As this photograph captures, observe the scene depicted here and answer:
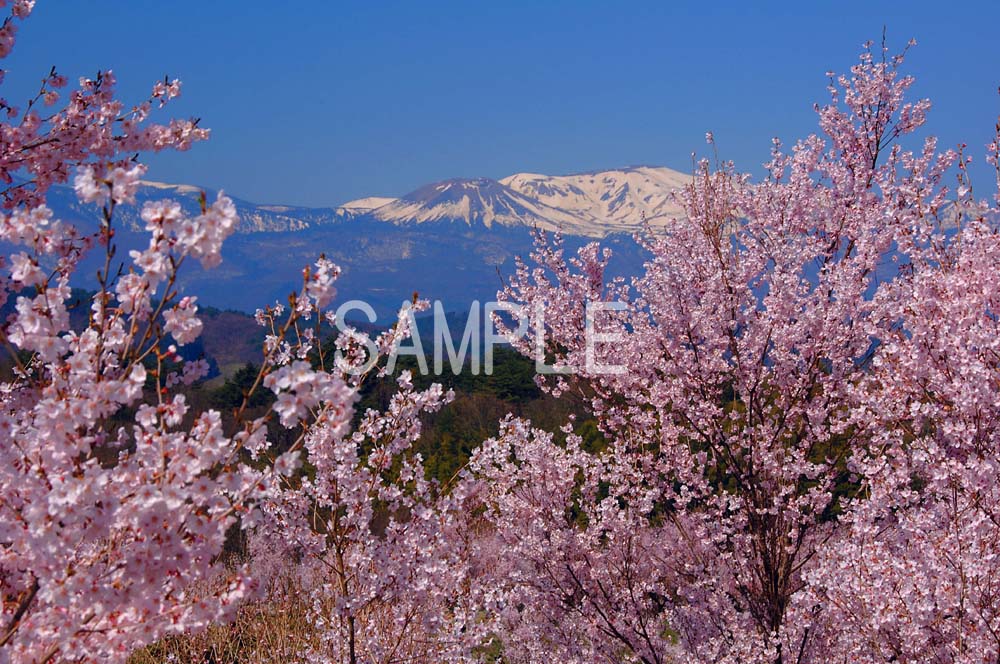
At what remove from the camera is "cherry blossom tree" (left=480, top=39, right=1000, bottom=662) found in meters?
5.20

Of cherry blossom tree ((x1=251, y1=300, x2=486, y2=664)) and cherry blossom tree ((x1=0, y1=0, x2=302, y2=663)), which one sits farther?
cherry blossom tree ((x1=251, y1=300, x2=486, y2=664))

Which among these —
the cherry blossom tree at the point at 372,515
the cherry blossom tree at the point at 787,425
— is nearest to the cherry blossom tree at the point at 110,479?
the cherry blossom tree at the point at 372,515

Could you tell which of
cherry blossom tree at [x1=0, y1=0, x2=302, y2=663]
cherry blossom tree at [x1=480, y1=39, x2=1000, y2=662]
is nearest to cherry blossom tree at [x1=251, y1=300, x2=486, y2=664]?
cherry blossom tree at [x1=480, y1=39, x2=1000, y2=662]

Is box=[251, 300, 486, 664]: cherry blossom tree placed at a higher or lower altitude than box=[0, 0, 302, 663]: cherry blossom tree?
lower

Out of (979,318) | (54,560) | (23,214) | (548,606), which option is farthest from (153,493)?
(548,606)

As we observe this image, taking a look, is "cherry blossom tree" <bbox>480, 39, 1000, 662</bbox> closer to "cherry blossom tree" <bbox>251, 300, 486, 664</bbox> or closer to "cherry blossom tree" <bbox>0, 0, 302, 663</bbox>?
"cherry blossom tree" <bbox>251, 300, 486, 664</bbox>

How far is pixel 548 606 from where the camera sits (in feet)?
26.9

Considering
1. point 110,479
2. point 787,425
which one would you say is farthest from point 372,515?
point 787,425

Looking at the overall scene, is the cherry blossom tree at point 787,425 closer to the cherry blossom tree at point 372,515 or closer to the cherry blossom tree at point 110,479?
the cherry blossom tree at point 372,515

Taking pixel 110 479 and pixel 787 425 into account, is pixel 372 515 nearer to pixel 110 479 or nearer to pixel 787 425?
pixel 110 479

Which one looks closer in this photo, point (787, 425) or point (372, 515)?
point (372, 515)

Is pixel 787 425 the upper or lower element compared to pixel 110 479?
lower

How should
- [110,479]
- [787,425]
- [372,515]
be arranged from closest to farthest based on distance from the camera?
1. [110,479]
2. [372,515]
3. [787,425]

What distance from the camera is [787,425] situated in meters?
7.19
